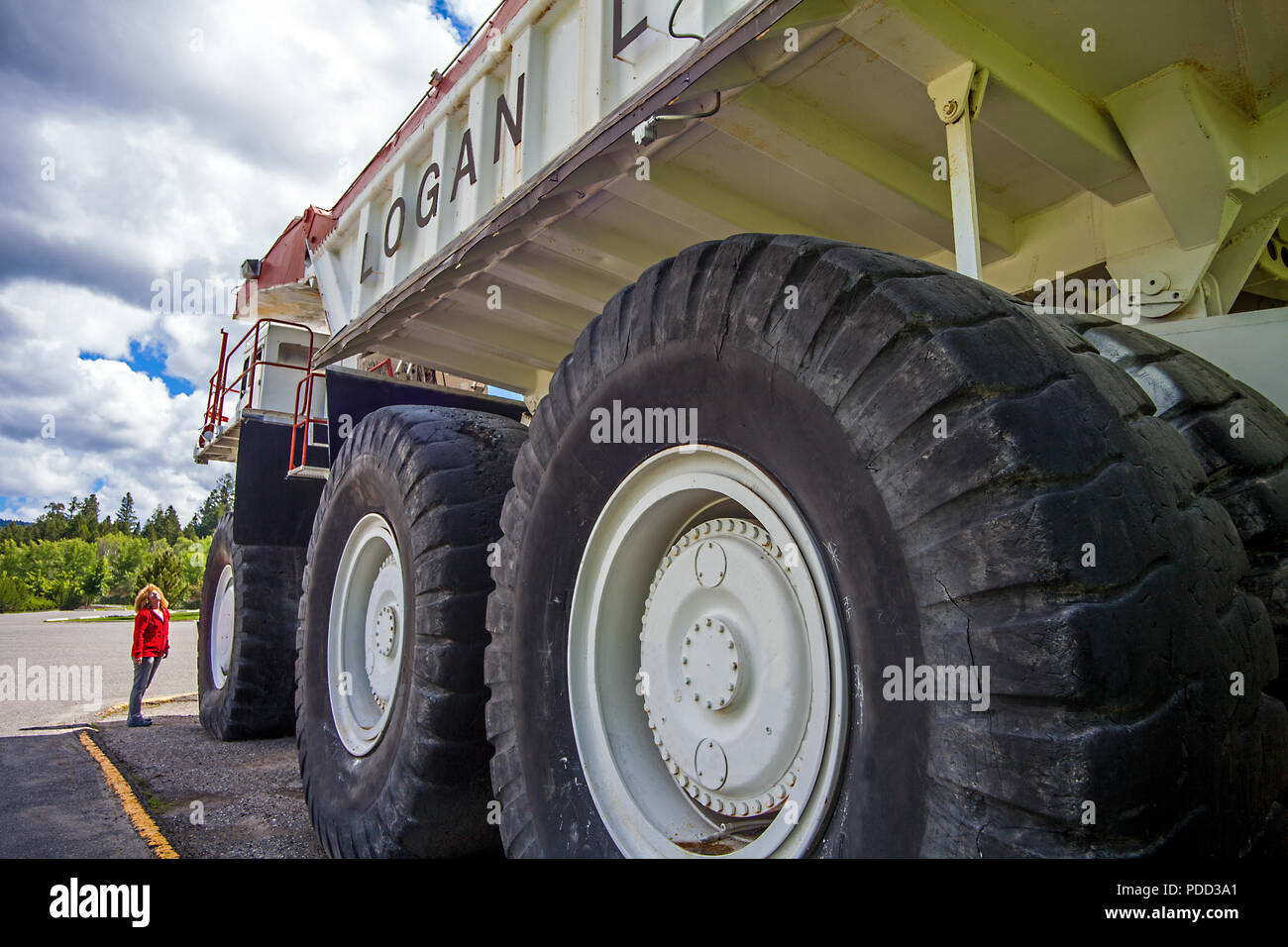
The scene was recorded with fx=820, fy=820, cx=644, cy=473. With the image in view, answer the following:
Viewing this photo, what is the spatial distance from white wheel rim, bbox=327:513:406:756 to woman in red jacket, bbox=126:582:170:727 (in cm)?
569

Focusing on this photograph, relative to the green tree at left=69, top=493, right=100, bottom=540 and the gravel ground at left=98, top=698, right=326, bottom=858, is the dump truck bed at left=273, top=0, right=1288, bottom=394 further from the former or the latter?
the green tree at left=69, top=493, right=100, bottom=540

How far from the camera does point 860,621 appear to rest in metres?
1.40

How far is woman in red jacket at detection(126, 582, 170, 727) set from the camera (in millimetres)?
8109

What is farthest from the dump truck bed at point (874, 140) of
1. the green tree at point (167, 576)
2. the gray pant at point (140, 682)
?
the green tree at point (167, 576)

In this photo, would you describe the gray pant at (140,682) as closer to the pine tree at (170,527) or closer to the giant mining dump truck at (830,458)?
the giant mining dump truck at (830,458)

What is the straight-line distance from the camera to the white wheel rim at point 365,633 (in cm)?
331

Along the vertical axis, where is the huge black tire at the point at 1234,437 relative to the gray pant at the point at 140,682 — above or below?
above

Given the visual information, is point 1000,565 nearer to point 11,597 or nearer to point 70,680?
point 70,680

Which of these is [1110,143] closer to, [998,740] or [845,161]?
[845,161]

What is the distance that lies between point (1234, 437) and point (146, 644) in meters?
9.81

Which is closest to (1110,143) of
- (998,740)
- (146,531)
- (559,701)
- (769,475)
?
(769,475)

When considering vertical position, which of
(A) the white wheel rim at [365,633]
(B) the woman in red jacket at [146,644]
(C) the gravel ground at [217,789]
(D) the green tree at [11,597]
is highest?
(A) the white wheel rim at [365,633]

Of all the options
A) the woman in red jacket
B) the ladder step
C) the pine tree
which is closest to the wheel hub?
the ladder step

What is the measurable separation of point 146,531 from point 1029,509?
440 feet
